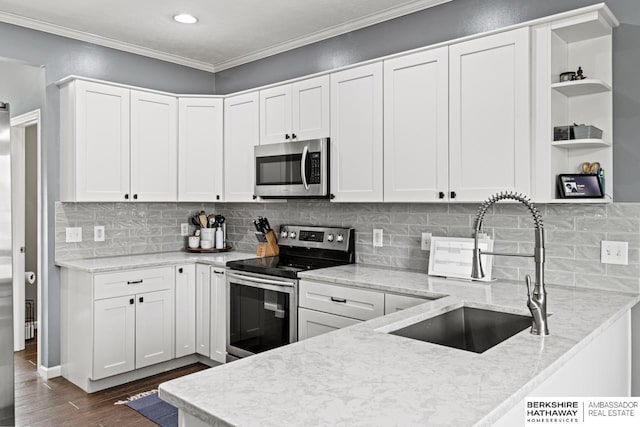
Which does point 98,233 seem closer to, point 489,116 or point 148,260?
point 148,260

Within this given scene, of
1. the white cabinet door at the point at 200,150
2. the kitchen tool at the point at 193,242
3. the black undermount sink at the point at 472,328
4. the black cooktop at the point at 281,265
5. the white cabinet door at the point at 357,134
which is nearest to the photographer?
the black undermount sink at the point at 472,328

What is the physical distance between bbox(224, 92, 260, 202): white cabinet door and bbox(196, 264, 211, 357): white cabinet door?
69 cm

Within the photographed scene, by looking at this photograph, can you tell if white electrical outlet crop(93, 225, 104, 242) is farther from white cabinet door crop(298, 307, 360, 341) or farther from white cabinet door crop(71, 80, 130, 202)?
white cabinet door crop(298, 307, 360, 341)

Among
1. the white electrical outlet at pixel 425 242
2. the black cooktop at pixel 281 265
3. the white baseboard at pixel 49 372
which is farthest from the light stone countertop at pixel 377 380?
the white baseboard at pixel 49 372

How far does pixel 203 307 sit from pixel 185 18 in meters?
2.20

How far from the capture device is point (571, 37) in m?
2.51

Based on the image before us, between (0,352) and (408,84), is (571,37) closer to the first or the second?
(408,84)

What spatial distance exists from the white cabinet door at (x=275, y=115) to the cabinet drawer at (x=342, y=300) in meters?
1.24

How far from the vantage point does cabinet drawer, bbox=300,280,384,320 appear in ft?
9.05

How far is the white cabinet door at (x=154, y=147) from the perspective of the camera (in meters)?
3.88

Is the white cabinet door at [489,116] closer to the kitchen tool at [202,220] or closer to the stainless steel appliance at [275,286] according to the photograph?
the stainless steel appliance at [275,286]

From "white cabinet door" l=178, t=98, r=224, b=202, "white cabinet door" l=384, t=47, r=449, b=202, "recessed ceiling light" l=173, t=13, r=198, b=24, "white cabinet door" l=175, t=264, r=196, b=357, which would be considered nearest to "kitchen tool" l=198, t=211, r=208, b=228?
"white cabinet door" l=178, t=98, r=224, b=202

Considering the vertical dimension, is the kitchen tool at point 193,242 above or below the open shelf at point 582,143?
below

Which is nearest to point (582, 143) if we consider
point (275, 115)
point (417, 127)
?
A: point (417, 127)
